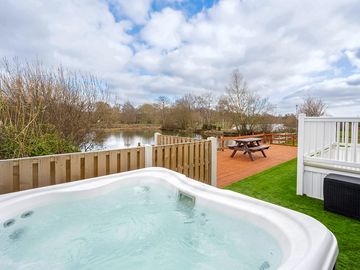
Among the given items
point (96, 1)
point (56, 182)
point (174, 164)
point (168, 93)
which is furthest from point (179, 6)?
point (168, 93)

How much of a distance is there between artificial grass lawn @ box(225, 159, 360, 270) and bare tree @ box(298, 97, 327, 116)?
13168 mm

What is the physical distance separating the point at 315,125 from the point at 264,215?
2.66 m

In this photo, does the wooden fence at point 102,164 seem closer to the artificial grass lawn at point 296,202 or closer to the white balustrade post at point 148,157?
the white balustrade post at point 148,157

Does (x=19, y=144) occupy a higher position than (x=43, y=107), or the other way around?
(x=43, y=107)

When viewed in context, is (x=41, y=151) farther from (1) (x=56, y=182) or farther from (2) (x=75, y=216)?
(2) (x=75, y=216)

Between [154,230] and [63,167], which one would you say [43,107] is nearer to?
[63,167]

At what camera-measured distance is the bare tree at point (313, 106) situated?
1623 cm

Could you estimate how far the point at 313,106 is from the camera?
16.4 m

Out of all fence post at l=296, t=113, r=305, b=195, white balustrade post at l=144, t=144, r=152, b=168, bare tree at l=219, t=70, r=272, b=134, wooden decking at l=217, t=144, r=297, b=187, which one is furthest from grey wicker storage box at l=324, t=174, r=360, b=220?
bare tree at l=219, t=70, r=272, b=134

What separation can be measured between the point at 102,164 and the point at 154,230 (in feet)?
4.32

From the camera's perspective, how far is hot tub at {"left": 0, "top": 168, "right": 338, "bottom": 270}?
4.62ft

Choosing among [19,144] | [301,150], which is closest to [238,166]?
[301,150]

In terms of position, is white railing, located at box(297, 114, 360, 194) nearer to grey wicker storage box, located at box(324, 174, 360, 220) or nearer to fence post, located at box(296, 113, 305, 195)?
fence post, located at box(296, 113, 305, 195)

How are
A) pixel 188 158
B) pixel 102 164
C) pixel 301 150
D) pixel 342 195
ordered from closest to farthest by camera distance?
pixel 342 195 → pixel 102 164 → pixel 301 150 → pixel 188 158
